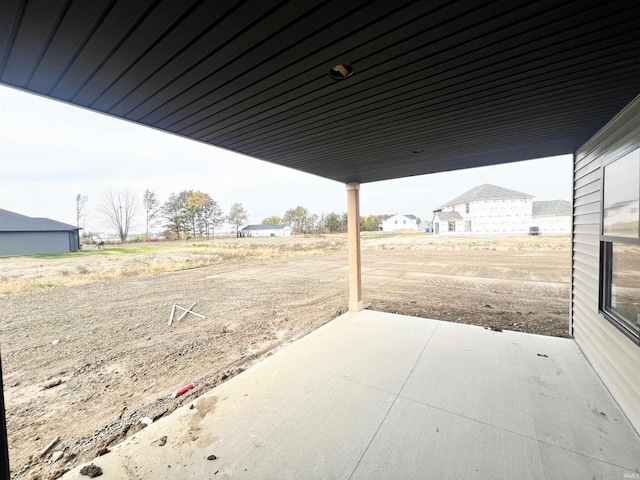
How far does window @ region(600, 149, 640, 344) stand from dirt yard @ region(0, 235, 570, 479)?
63.2 inches

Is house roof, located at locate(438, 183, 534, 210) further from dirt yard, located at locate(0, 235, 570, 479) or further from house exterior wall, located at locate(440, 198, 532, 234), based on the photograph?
dirt yard, located at locate(0, 235, 570, 479)

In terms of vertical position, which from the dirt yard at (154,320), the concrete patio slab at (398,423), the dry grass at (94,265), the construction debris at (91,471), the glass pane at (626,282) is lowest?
the dirt yard at (154,320)

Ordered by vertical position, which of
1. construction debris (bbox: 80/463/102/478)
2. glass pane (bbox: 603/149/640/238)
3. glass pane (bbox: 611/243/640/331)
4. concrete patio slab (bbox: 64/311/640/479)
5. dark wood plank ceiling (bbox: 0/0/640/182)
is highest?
dark wood plank ceiling (bbox: 0/0/640/182)

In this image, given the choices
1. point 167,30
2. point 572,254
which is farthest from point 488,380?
point 167,30

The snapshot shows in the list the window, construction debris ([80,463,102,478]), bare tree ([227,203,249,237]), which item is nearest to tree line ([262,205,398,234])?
bare tree ([227,203,249,237])

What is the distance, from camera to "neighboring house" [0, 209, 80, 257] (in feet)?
27.8

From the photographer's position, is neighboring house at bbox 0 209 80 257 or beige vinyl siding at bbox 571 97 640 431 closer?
beige vinyl siding at bbox 571 97 640 431

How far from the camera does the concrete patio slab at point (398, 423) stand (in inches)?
56.9

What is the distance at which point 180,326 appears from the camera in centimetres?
419

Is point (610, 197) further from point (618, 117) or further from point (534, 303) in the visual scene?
point (534, 303)

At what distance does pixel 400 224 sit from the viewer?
3881cm

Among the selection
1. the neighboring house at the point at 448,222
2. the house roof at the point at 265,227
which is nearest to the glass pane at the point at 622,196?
the neighboring house at the point at 448,222

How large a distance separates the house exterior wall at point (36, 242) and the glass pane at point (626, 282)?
14.2 meters

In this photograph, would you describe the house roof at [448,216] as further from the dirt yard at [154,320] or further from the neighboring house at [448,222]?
the dirt yard at [154,320]
